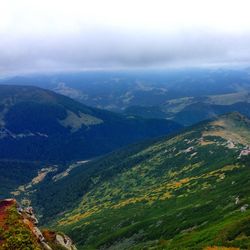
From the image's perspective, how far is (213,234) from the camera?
100m

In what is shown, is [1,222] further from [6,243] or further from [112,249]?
[112,249]

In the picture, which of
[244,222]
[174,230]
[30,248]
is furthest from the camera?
[174,230]

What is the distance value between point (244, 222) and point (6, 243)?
5163 cm

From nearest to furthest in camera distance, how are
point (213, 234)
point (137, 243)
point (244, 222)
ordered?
1. point (244, 222)
2. point (213, 234)
3. point (137, 243)

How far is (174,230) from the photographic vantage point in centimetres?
16538

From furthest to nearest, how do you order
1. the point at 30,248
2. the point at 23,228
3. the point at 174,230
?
1. the point at 174,230
2. the point at 23,228
3. the point at 30,248

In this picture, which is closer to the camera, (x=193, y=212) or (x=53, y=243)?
(x=53, y=243)

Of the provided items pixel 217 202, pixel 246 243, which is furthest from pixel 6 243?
pixel 217 202

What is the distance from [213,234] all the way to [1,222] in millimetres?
50437

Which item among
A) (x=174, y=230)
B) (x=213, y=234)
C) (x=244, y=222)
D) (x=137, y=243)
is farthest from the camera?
(x=137, y=243)

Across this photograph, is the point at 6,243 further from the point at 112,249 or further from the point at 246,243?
the point at 112,249

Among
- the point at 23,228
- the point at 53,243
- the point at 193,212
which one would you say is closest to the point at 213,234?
the point at 53,243

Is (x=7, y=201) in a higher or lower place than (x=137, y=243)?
higher

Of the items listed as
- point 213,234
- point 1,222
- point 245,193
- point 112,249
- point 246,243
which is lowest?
point 112,249
